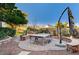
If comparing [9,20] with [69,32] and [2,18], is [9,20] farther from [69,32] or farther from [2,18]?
[69,32]

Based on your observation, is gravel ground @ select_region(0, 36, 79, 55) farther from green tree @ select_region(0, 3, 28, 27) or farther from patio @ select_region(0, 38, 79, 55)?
green tree @ select_region(0, 3, 28, 27)

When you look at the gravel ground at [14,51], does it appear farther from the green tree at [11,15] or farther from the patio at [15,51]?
the green tree at [11,15]

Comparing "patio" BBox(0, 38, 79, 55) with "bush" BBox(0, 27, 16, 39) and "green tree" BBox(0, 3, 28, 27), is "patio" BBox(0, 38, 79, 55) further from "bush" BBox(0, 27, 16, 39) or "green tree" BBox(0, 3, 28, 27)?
"green tree" BBox(0, 3, 28, 27)

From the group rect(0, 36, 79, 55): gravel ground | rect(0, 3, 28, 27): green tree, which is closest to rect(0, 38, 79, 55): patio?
rect(0, 36, 79, 55): gravel ground

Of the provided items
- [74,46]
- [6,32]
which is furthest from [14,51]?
[74,46]

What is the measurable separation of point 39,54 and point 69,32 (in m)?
0.50

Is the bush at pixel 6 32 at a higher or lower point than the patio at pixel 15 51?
higher

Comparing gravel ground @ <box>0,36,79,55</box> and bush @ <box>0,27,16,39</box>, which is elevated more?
bush @ <box>0,27,16,39</box>

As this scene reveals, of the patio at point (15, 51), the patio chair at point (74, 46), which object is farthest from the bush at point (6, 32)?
the patio chair at point (74, 46)

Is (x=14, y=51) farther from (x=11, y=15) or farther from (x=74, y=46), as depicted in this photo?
(x=74, y=46)

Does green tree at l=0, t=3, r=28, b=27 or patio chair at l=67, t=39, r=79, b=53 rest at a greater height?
green tree at l=0, t=3, r=28, b=27

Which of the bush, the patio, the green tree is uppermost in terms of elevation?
the green tree

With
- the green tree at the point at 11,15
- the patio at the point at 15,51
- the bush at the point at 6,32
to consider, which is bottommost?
the patio at the point at 15,51

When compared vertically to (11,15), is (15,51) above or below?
below
